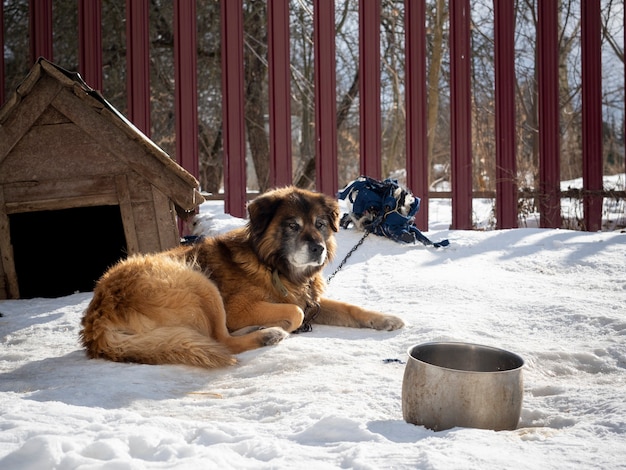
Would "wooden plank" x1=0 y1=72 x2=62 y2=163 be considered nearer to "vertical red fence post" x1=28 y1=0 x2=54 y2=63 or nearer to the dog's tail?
"vertical red fence post" x1=28 y1=0 x2=54 y2=63

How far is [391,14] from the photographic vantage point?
1184cm

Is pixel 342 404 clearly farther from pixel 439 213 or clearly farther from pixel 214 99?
pixel 214 99

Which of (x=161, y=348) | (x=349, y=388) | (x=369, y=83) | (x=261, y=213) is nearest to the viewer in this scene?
(x=349, y=388)

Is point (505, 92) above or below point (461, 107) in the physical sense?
above

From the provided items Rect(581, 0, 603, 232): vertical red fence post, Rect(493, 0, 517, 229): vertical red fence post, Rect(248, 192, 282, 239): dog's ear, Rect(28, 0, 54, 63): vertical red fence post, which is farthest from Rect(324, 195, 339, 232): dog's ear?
Rect(581, 0, 603, 232): vertical red fence post

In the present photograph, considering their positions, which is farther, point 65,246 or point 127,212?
point 65,246

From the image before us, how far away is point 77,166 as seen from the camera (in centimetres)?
516

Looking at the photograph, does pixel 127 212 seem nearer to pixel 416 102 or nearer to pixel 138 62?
pixel 138 62

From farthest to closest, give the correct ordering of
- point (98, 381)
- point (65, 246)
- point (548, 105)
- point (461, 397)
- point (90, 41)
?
1. point (548, 105)
2. point (90, 41)
3. point (65, 246)
4. point (98, 381)
5. point (461, 397)

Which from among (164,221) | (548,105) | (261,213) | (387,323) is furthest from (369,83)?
(387,323)

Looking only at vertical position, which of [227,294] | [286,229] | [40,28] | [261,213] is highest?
[40,28]

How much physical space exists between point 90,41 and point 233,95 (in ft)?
5.58

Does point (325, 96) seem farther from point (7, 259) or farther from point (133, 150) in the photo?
point (7, 259)

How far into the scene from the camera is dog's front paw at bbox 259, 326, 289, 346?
349 centimetres
